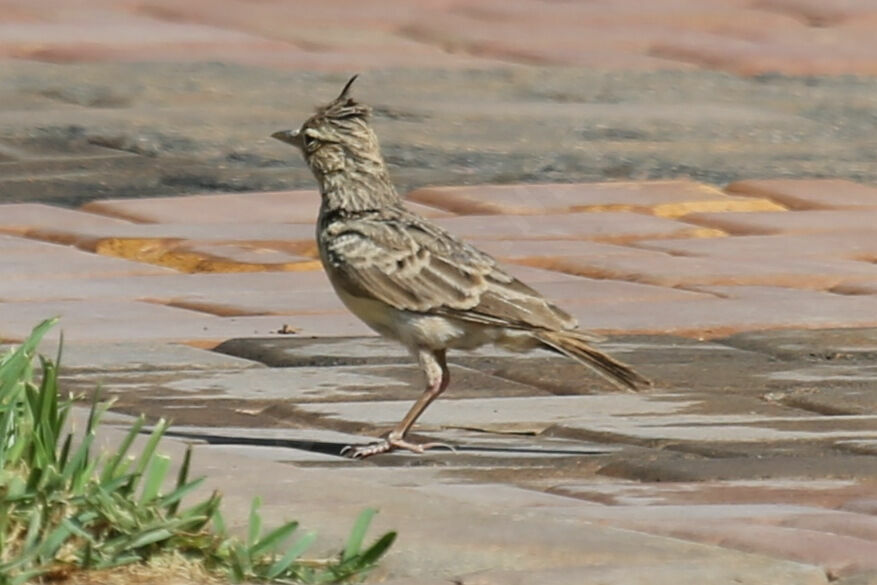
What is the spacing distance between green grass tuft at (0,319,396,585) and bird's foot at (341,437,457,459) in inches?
51.1

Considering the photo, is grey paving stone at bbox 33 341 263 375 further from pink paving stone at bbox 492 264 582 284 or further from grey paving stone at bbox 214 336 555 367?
pink paving stone at bbox 492 264 582 284

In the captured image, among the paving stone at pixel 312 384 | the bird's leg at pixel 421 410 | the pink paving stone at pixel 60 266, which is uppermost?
the bird's leg at pixel 421 410

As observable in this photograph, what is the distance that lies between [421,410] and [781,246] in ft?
11.4

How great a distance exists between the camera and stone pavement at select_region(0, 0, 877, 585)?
4.98 metres

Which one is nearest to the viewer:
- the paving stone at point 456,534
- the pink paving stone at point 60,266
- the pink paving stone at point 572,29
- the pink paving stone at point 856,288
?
the paving stone at point 456,534

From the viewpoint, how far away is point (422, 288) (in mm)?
6484

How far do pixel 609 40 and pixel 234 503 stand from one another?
1118 centimetres

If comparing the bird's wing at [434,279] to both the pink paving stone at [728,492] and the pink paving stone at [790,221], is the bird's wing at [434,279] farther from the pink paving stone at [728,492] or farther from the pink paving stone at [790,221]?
the pink paving stone at [790,221]

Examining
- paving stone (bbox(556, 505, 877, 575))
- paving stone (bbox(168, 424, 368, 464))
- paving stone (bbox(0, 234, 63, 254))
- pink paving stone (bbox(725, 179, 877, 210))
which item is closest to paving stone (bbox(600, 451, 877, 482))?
paving stone (bbox(556, 505, 877, 575))

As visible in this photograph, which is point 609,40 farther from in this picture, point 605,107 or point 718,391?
point 718,391

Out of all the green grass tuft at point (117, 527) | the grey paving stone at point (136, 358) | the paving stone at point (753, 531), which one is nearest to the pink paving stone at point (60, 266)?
the grey paving stone at point (136, 358)

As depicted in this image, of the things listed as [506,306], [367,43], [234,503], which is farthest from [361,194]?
[367,43]

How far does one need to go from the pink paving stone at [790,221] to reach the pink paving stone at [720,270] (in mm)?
684

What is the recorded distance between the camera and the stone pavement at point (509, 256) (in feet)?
16.3
